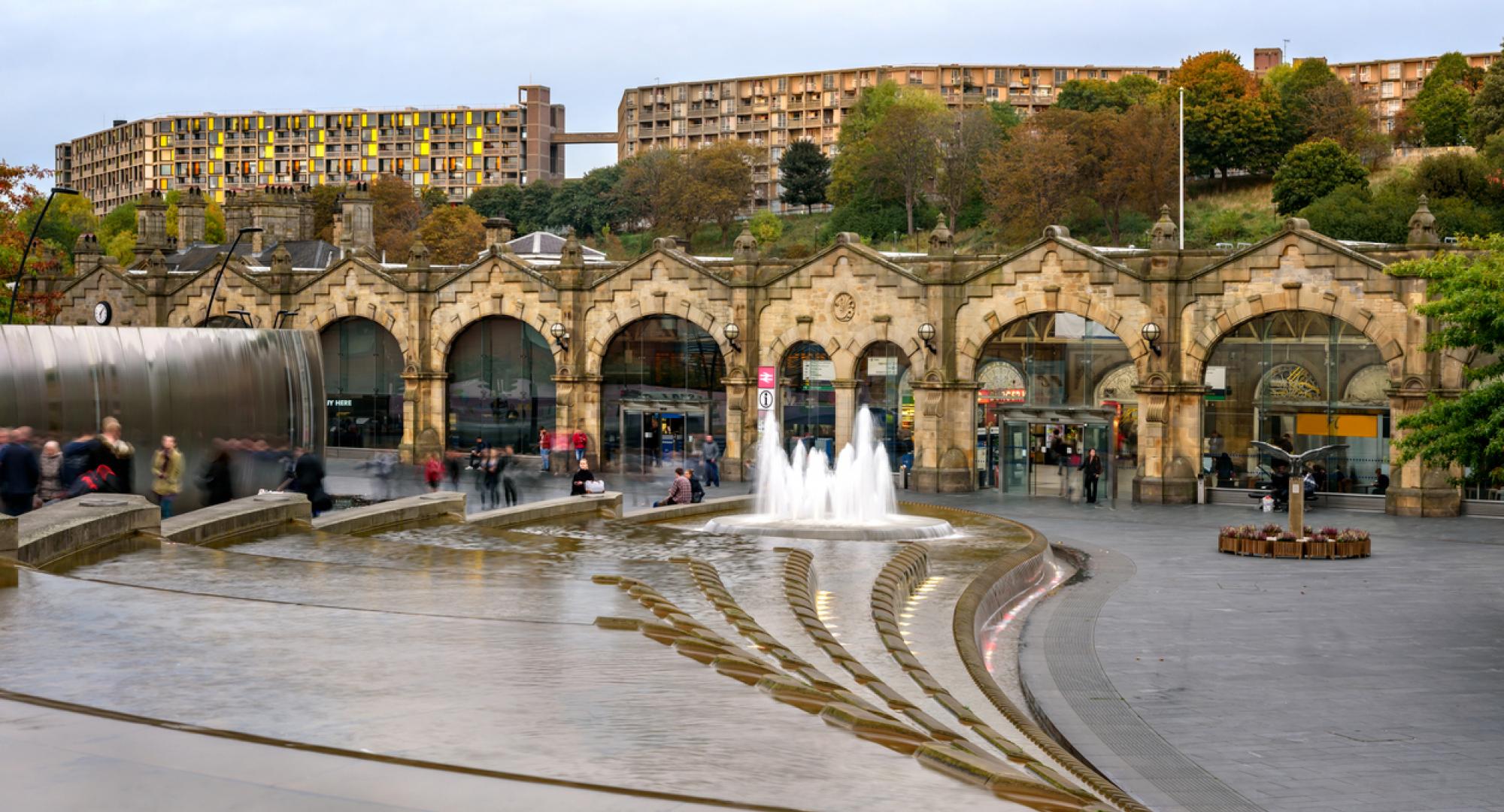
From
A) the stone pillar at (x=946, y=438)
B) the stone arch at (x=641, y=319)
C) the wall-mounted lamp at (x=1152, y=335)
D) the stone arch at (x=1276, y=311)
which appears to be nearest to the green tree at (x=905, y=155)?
the stone arch at (x=641, y=319)

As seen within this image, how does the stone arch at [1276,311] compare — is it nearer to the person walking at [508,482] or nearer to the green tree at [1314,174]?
the person walking at [508,482]

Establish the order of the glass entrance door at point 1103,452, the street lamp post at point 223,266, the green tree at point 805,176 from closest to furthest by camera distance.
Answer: the street lamp post at point 223,266 < the glass entrance door at point 1103,452 < the green tree at point 805,176

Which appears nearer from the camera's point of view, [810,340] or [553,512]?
[553,512]

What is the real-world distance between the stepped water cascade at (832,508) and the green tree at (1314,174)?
63464mm

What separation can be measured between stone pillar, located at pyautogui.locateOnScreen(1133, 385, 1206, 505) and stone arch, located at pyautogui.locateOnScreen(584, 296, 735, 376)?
1211cm

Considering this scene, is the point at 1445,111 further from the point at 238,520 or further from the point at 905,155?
the point at 238,520

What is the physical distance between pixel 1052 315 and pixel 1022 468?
4.14 metres

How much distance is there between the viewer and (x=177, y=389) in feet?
79.3

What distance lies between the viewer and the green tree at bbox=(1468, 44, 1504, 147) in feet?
282

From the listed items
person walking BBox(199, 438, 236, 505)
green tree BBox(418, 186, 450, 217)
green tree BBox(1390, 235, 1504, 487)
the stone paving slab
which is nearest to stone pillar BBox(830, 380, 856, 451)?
person walking BBox(199, 438, 236, 505)

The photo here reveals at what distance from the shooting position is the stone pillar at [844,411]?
43.0 m

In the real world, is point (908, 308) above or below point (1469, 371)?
above

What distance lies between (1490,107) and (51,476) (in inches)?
3401

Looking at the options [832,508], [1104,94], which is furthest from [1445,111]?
[832,508]
